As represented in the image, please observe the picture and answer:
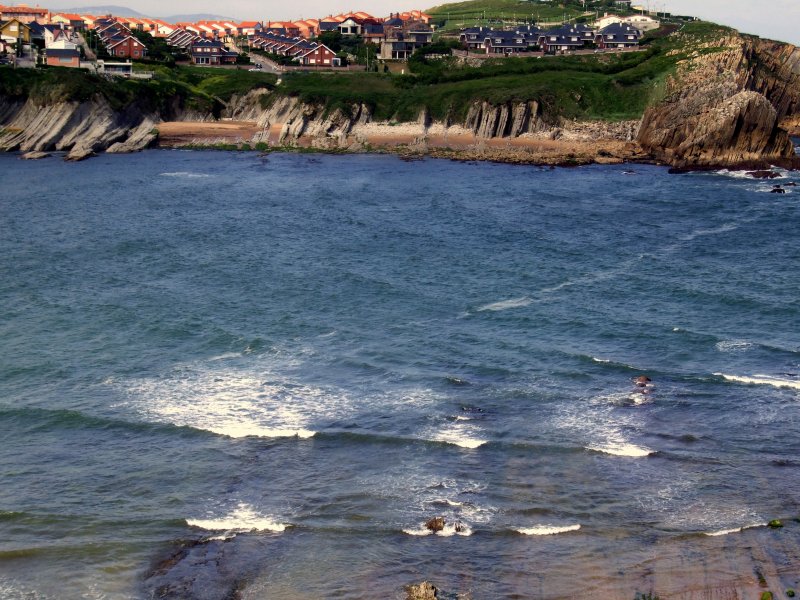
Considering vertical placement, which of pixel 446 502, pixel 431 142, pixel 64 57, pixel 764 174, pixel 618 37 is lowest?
pixel 446 502

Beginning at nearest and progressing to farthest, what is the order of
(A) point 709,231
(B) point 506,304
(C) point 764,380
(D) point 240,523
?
(D) point 240,523 < (C) point 764,380 < (B) point 506,304 < (A) point 709,231

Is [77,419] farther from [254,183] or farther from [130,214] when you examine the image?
[254,183]

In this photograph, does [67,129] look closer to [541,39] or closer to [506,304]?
[506,304]

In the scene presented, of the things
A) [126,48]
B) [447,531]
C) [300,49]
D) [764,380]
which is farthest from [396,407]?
[300,49]

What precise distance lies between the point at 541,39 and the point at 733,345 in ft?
439

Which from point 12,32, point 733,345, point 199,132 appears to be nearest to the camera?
point 733,345

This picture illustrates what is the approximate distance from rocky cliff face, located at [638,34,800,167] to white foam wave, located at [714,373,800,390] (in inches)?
2473

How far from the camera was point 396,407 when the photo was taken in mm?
35219

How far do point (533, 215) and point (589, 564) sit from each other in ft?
166

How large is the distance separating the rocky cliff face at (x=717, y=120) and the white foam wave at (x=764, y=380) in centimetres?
6282

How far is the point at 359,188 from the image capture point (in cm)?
8625

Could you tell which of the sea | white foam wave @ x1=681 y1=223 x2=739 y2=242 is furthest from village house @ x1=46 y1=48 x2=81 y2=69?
white foam wave @ x1=681 y1=223 x2=739 y2=242

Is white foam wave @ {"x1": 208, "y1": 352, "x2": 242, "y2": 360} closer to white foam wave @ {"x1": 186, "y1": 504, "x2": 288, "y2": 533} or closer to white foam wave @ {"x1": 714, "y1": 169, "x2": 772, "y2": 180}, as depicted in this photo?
white foam wave @ {"x1": 186, "y1": 504, "x2": 288, "y2": 533}

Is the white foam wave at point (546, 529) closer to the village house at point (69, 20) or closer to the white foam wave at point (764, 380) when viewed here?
the white foam wave at point (764, 380)
